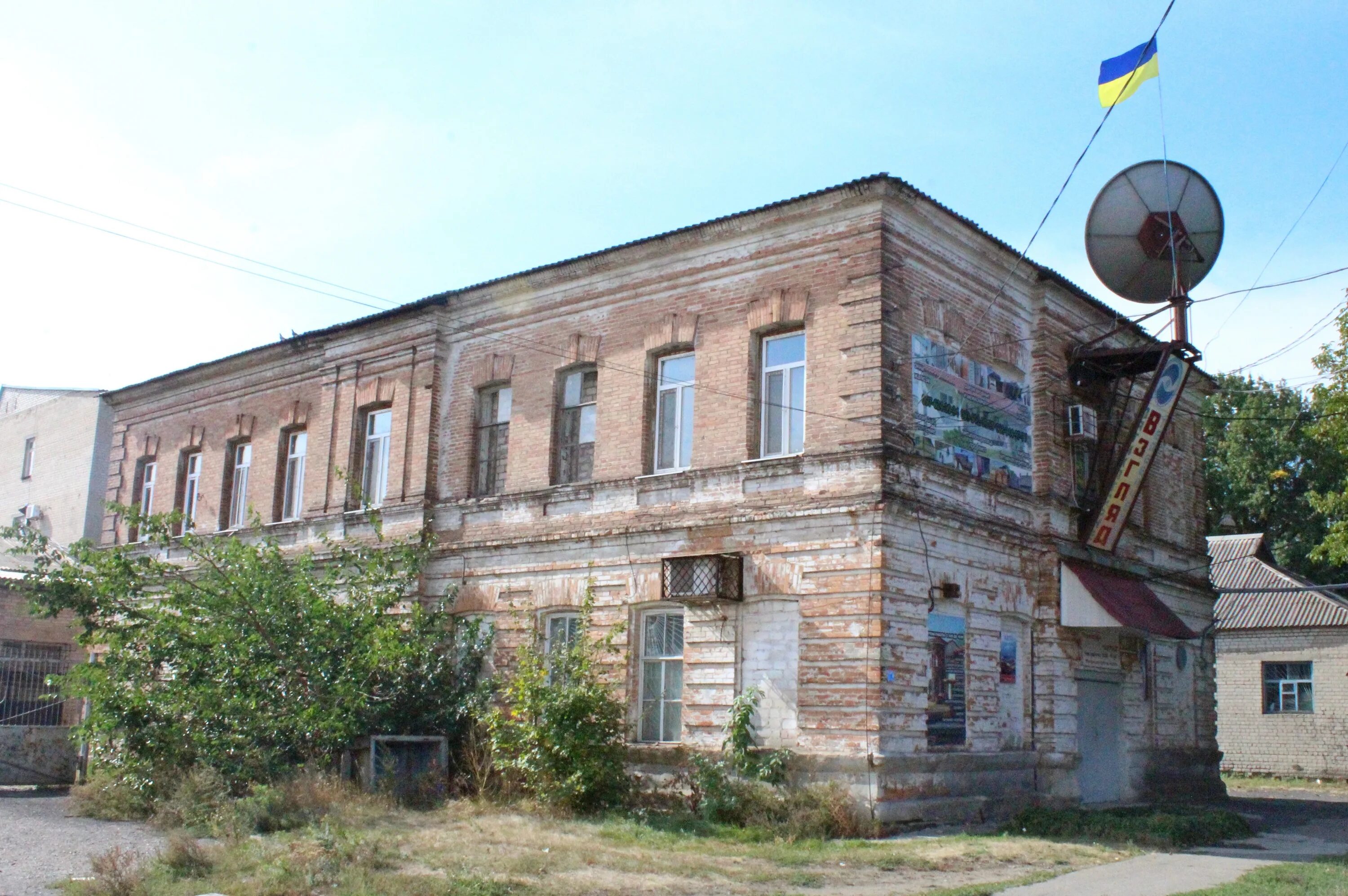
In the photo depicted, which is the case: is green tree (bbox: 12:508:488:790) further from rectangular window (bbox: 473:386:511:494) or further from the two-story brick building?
rectangular window (bbox: 473:386:511:494)

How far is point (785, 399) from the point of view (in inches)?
600

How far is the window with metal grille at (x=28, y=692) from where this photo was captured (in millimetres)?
20250

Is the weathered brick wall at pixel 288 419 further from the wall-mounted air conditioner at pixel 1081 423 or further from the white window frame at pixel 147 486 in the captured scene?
the wall-mounted air conditioner at pixel 1081 423

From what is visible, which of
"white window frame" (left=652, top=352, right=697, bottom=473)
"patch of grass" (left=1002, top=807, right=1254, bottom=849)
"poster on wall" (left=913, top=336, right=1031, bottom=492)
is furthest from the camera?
"white window frame" (left=652, top=352, right=697, bottom=473)

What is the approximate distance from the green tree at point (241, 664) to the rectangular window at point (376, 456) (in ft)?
9.64

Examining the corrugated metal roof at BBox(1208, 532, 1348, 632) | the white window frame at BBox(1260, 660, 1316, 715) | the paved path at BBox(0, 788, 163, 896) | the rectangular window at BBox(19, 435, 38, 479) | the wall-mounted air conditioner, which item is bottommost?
the paved path at BBox(0, 788, 163, 896)

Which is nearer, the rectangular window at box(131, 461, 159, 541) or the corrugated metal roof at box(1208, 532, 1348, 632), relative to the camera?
the rectangular window at box(131, 461, 159, 541)

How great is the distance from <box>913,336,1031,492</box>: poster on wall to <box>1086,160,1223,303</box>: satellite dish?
2.00 meters

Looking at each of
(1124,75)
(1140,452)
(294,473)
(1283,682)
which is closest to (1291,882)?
(1140,452)

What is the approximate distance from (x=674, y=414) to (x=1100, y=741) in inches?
305

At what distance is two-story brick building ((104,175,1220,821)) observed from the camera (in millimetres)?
14023

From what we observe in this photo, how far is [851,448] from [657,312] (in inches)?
152

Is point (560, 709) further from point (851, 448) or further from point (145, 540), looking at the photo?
point (145, 540)

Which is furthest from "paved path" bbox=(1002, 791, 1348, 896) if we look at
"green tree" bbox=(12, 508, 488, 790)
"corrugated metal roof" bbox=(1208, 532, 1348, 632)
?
"corrugated metal roof" bbox=(1208, 532, 1348, 632)
